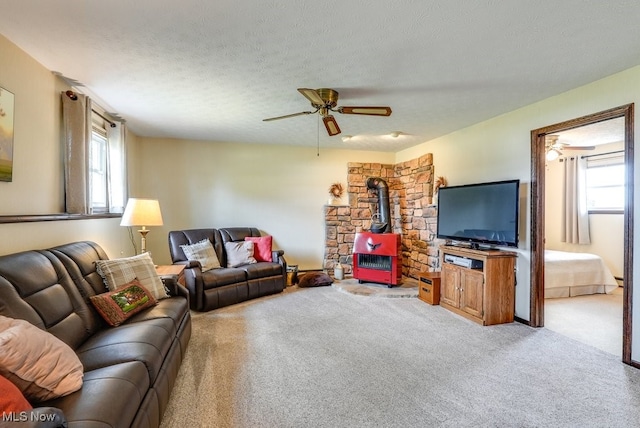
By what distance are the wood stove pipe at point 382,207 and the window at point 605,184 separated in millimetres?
3597

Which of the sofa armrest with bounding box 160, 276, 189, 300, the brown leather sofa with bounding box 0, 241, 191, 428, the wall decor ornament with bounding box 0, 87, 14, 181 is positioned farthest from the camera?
the sofa armrest with bounding box 160, 276, 189, 300

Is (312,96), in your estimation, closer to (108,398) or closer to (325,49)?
(325,49)

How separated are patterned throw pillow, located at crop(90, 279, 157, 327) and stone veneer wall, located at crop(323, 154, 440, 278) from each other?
11.6 ft

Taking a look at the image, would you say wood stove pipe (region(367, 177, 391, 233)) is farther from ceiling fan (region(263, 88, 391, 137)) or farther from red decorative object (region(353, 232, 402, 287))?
ceiling fan (region(263, 88, 391, 137))

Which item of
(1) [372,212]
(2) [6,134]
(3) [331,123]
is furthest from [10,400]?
(1) [372,212]

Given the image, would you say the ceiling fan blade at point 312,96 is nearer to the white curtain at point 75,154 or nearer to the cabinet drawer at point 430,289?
the white curtain at point 75,154

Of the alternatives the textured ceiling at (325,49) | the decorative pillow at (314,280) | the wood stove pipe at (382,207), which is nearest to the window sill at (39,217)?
the textured ceiling at (325,49)

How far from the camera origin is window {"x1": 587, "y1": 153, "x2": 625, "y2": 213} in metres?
5.04

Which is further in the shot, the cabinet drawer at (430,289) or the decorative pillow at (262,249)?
the decorative pillow at (262,249)

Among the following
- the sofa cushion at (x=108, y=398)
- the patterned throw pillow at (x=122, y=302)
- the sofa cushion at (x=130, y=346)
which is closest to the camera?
the sofa cushion at (x=108, y=398)

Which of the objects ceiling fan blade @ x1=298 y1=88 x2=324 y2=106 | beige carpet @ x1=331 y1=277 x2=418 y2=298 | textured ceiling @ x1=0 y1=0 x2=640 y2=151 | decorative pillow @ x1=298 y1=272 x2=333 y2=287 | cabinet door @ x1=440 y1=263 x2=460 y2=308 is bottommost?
beige carpet @ x1=331 y1=277 x2=418 y2=298

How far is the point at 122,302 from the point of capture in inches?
86.4

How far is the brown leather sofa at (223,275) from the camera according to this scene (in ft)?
12.0

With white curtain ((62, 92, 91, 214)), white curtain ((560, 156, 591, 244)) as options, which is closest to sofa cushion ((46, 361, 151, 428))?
white curtain ((62, 92, 91, 214))
